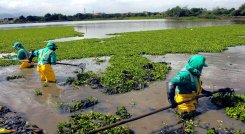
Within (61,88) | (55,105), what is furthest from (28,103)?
(61,88)

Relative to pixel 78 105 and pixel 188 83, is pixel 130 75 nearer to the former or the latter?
pixel 78 105

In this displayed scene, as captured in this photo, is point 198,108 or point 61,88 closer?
point 198,108

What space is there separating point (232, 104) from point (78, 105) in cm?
487

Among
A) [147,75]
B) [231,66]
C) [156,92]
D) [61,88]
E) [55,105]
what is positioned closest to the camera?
[55,105]

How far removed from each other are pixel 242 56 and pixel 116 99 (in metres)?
10.6

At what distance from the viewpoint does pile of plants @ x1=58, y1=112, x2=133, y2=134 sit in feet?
24.4

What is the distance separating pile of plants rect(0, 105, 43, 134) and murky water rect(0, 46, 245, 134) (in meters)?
0.28

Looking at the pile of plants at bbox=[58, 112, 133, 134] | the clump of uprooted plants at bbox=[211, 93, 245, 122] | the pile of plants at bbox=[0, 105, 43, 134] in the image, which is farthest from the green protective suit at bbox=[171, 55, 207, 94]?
the pile of plants at bbox=[0, 105, 43, 134]

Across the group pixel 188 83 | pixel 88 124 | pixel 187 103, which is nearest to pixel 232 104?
pixel 187 103

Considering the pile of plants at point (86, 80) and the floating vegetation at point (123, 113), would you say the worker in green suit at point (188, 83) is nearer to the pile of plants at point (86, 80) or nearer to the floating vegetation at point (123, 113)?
the floating vegetation at point (123, 113)

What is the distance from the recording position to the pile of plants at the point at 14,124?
24.6 ft

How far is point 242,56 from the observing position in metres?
17.4

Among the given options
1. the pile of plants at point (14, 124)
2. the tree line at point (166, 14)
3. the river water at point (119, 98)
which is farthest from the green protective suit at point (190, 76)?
the tree line at point (166, 14)

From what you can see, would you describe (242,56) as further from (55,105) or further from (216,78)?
(55,105)
